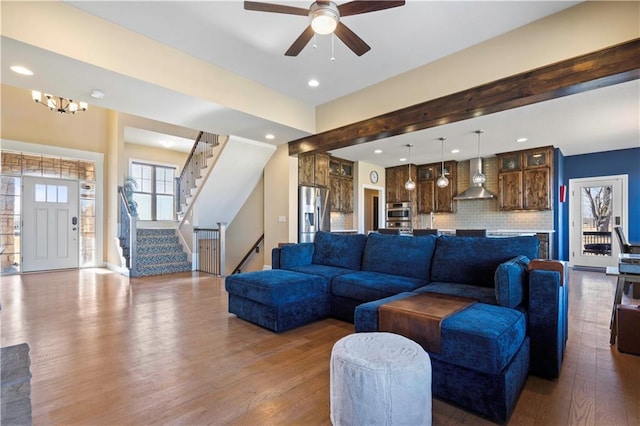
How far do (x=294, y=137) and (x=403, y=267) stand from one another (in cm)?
360

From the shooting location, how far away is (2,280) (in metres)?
5.73

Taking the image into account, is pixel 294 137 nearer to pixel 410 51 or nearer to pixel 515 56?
pixel 410 51

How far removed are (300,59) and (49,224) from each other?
6.99 m

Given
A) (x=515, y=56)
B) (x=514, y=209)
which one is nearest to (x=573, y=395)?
(x=515, y=56)

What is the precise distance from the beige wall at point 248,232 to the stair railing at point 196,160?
1316 mm

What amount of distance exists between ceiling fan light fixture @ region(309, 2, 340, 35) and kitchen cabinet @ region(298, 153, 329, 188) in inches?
155

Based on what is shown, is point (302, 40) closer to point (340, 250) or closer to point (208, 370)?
point (340, 250)

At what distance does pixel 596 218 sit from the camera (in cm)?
726

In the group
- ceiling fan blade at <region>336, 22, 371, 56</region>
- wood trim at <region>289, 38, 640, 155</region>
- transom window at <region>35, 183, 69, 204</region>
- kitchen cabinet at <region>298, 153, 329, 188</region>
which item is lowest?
transom window at <region>35, 183, 69, 204</region>

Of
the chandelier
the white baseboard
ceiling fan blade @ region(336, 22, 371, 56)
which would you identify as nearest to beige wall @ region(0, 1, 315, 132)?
ceiling fan blade @ region(336, 22, 371, 56)

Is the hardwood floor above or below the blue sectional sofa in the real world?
below

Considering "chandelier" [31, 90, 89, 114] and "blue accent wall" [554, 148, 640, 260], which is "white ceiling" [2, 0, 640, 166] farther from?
"chandelier" [31, 90, 89, 114]

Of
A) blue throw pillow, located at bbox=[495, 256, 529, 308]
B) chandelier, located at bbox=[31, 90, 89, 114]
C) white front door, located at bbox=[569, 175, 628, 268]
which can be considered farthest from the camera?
white front door, located at bbox=[569, 175, 628, 268]

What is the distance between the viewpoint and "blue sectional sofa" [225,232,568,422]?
176 cm
